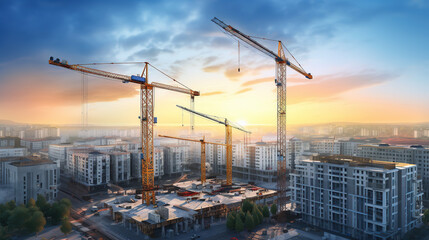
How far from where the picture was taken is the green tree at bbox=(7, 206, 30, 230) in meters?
16.6

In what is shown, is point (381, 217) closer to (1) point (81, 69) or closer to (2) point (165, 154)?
(1) point (81, 69)

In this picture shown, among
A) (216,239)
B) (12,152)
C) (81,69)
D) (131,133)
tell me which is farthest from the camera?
(131,133)

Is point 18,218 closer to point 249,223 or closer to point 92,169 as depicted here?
point 92,169

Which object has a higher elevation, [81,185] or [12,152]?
[12,152]

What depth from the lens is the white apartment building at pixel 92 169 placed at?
2965 centimetres

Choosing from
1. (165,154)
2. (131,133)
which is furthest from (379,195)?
(131,133)

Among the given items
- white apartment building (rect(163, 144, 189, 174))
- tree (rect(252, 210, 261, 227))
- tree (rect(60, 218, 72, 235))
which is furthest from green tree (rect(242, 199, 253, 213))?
white apartment building (rect(163, 144, 189, 174))

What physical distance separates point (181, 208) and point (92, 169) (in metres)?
14.0

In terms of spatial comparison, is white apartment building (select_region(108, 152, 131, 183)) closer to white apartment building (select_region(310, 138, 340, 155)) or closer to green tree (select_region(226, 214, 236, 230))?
green tree (select_region(226, 214, 236, 230))

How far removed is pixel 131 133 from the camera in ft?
240

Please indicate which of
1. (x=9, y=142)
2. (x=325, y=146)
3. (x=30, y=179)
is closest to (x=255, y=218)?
(x=30, y=179)

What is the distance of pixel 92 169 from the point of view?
29656mm

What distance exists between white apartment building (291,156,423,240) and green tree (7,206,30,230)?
59.0 ft

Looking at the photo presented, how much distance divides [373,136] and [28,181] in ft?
136
